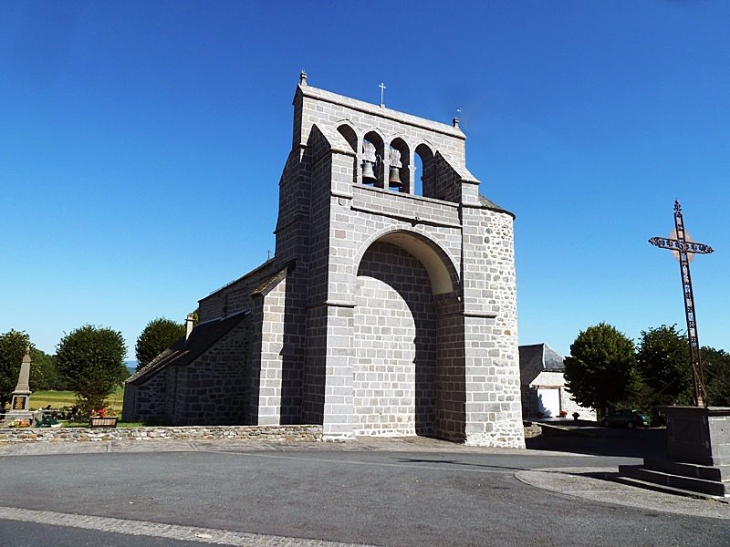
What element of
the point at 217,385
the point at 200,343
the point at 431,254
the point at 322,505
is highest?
the point at 431,254

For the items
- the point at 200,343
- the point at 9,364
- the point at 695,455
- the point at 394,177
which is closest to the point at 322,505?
the point at 695,455

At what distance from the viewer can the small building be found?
132 ft

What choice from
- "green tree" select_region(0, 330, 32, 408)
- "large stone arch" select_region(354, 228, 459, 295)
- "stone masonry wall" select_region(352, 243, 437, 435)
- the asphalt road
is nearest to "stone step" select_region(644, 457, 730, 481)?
the asphalt road

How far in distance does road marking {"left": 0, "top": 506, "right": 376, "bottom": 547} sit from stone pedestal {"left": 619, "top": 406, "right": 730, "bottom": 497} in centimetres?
550

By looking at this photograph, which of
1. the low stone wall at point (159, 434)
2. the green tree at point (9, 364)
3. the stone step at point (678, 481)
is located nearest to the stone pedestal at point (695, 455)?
the stone step at point (678, 481)

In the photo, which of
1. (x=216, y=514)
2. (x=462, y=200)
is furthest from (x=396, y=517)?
(x=462, y=200)

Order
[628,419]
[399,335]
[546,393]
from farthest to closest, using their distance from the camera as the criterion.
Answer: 1. [546,393]
2. [628,419]
3. [399,335]

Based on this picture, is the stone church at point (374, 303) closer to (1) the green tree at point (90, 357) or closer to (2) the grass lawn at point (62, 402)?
(1) the green tree at point (90, 357)

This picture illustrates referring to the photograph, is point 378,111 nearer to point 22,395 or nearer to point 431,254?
point 431,254

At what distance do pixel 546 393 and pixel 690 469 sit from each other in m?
35.4

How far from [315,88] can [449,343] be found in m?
9.89

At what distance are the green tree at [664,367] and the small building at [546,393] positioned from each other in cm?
763

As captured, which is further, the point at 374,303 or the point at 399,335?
the point at 399,335

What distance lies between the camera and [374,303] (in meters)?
16.8
